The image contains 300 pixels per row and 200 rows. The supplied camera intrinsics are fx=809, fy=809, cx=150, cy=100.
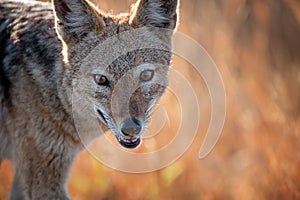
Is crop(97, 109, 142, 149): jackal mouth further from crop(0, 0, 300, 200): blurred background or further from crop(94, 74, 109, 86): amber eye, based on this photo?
crop(0, 0, 300, 200): blurred background

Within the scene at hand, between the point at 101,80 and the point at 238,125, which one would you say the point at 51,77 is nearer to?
the point at 101,80

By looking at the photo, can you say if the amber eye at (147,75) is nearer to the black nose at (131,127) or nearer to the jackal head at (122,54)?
the jackal head at (122,54)

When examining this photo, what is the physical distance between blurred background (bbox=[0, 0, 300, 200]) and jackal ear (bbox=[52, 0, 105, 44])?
1.22 m

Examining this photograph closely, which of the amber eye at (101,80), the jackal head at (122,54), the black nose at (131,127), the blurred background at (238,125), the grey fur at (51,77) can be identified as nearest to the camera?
the black nose at (131,127)

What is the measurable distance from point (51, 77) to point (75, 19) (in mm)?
465

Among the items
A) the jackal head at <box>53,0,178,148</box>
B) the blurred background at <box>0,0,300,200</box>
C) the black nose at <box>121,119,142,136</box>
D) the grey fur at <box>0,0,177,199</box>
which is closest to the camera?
the black nose at <box>121,119,142,136</box>

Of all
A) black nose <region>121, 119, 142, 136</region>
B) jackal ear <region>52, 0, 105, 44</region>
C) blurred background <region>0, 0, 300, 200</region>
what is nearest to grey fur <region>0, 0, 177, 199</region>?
jackal ear <region>52, 0, 105, 44</region>

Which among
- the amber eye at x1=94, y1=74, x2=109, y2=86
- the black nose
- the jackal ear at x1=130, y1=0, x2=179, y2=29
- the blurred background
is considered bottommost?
the blurred background

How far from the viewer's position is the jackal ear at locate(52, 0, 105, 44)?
5348mm

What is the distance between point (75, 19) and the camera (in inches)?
211

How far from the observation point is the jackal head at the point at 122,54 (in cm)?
516

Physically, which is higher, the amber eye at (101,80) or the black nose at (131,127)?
the amber eye at (101,80)

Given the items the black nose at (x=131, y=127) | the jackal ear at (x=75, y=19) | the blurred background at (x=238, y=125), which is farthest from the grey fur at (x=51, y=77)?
the blurred background at (x=238, y=125)

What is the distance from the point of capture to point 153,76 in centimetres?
536
